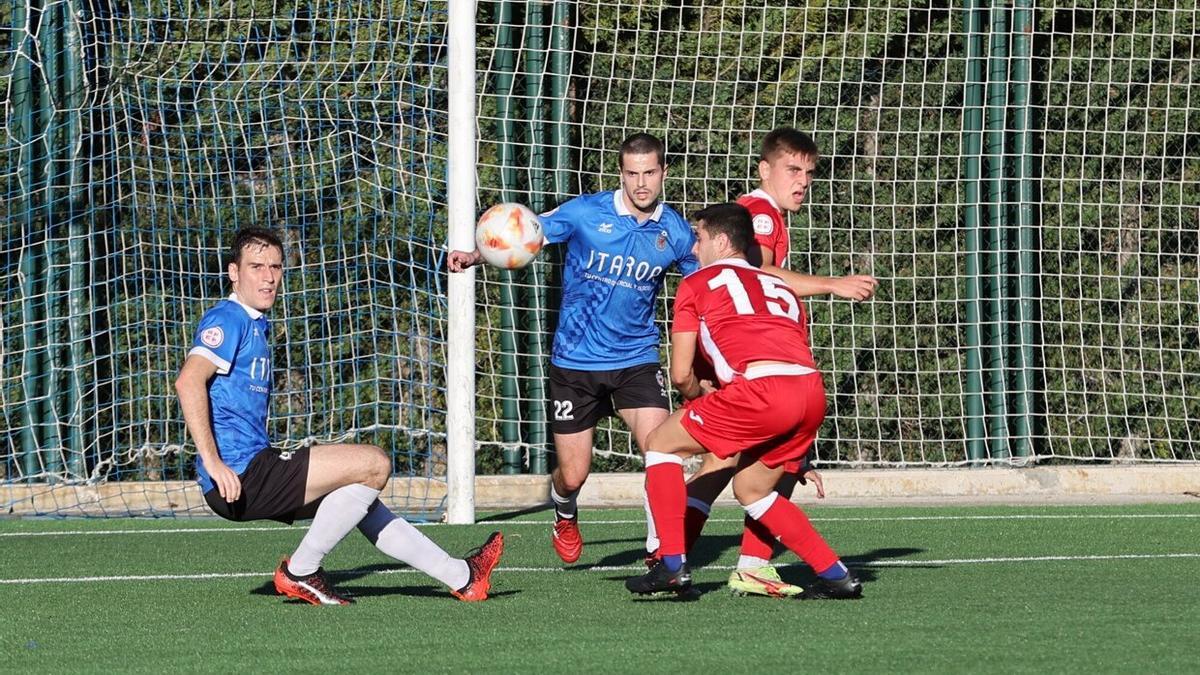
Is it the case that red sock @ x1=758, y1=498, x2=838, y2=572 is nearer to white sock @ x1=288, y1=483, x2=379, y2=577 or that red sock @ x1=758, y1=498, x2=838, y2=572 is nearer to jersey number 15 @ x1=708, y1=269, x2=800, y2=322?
jersey number 15 @ x1=708, y1=269, x2=800, y2=322

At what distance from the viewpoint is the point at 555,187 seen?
10.2 meters

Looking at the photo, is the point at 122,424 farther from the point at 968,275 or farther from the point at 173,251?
the point at 968,275

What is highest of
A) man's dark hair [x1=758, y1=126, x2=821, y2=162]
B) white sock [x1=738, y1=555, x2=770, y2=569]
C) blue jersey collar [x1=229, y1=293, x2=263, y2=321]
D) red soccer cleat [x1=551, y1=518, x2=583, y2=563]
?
man's dark hair [x1=758, y1=126, x2=821, y2=162]

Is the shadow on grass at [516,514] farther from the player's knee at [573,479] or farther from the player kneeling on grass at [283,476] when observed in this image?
the player kneeling on grass at [283,476]

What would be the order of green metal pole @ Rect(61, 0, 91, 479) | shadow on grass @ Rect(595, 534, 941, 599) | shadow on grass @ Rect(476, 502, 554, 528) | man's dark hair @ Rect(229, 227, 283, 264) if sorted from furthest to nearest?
green metal pole @ Rect(61, 0, 91, 479), shadow on grass @ Rect(476, 502, 554, 528), shadow on grass @ Rect(595, 534, 941, 599), man's dark hair @ Rect(229, 227, 283, 264)

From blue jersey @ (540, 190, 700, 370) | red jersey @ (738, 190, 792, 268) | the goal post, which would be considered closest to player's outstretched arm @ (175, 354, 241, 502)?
blue jersey @ (540, 190, 700, 370)

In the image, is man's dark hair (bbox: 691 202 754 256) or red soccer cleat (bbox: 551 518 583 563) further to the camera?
red soccer cleat (bbox: 551 518 583 563)

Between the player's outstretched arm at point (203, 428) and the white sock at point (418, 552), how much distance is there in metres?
0.52

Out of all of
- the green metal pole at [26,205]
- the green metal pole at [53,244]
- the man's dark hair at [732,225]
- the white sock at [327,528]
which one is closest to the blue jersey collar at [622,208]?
the man's dark hair at [732,225]

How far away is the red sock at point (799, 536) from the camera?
5.42 metres

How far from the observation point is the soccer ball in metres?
6.46

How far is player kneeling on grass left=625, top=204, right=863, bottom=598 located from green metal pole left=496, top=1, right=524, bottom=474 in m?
4.54

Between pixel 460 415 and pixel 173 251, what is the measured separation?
2.49m

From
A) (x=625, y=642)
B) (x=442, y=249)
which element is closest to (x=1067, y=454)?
(x=442, y=249)
